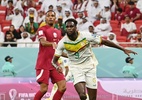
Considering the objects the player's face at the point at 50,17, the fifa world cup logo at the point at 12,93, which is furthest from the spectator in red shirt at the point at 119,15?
the player's face at the point at 50,17

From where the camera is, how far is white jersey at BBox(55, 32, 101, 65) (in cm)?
1095

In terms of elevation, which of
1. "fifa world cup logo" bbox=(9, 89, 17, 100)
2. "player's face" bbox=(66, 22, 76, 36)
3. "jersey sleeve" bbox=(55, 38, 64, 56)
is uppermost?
"player's face" bbox=(66, 22, 76, 36)

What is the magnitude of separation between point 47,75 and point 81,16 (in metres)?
7.97

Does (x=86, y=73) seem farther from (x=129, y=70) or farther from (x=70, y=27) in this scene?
(x=129, y=70)

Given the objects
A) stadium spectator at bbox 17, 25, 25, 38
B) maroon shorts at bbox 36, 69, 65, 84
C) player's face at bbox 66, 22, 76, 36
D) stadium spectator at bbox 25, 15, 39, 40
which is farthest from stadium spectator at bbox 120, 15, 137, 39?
player's face at bbox 66, 22, 76, 36

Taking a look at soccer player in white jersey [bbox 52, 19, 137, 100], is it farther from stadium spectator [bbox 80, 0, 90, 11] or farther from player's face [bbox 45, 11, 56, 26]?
stadium spectator [bbox 80, 0, 90, 11]

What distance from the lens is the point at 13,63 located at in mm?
15742

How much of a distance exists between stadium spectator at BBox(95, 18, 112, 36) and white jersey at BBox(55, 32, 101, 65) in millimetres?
7982

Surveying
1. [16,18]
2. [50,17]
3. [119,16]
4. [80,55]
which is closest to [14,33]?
[16,18]

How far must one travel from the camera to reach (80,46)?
1099 cm

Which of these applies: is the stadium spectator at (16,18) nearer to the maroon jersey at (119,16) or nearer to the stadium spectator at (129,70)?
the maroon jersey at (119,16)

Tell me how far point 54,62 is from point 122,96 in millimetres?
3327

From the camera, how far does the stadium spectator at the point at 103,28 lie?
62.7ft

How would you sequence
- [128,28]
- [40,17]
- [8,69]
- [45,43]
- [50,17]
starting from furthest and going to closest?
[40,17] < [128,28] < [8,69] < [50,17] < [45,43]
